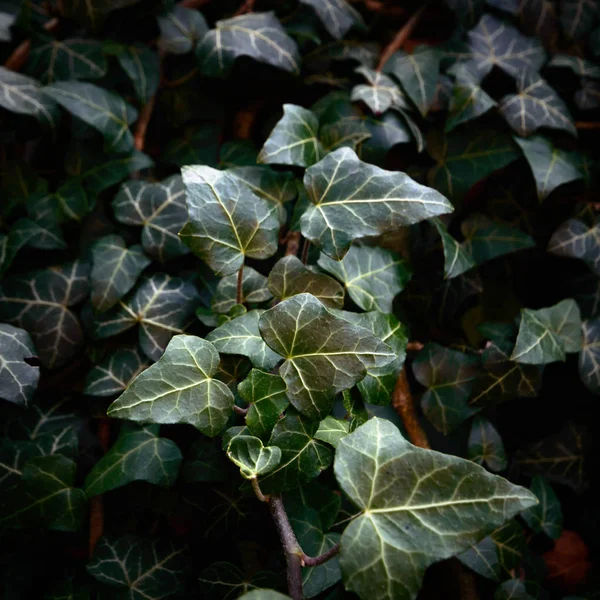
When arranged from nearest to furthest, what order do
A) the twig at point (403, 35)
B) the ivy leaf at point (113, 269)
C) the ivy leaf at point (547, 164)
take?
the ivy leaf at point (113, 269)
the ivy leaf at point (547, 164)
the twig at point (403, 35)

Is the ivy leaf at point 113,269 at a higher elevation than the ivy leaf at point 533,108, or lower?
lower

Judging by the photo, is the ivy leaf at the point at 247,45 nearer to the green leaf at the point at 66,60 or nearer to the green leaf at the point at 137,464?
the green leaf at the point at 66,60

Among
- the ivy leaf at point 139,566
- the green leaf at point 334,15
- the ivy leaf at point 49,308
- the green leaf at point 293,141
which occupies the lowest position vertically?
the ivy leaf at point 139,566

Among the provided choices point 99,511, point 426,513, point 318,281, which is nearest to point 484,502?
point 426,513

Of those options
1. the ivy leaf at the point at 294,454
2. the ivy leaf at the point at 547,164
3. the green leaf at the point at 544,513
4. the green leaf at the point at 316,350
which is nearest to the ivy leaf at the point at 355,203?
the green leaf at the point at 316,350

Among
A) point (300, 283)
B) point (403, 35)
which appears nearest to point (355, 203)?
point (300, 283)

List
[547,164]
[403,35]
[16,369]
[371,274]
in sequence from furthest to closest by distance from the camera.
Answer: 1. [403,35]
2. [547,164]
3. [371,274]
4. [16,369]

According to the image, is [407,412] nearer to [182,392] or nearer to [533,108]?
[182,392]

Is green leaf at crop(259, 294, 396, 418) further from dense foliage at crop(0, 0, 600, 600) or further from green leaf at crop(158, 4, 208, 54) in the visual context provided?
green leaf at crop(158, 4, 208, 54)

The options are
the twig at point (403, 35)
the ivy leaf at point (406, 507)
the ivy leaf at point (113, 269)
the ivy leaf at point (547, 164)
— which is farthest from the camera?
the twig at point (403, 35)
